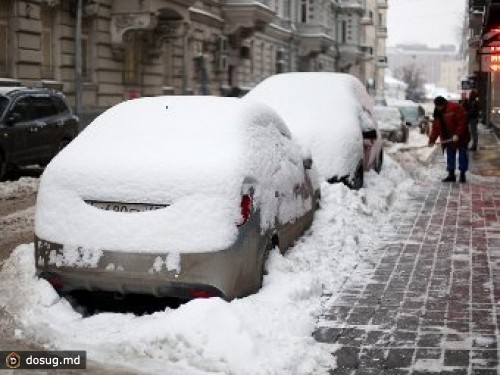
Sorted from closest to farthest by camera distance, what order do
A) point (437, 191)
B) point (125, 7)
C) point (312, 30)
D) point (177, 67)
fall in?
point (437, 191) < point (125, 7) < point (177, 67) < point (312, 30)

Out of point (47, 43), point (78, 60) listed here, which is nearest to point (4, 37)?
point (47, 43)

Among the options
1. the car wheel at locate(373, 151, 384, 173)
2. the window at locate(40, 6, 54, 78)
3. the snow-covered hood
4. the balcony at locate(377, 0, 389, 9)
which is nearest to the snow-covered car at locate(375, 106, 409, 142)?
the window at locate(40, 6, 54, 78)

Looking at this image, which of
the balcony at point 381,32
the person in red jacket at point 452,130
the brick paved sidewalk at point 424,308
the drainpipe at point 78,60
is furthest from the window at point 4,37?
the balcony at point 381,32

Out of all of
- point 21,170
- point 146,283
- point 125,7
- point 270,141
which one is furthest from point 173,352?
point 125,7

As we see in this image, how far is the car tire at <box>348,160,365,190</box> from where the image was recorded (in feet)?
32.4

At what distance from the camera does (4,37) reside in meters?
19.0

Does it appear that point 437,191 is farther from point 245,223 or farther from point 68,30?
point 68,30

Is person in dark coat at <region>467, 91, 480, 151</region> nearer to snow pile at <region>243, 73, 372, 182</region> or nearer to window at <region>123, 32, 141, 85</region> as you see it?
snow pile at <region>243, 73, 372, 182</region>

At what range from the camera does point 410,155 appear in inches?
787

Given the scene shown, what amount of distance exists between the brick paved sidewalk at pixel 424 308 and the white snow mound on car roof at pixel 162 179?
994 mm

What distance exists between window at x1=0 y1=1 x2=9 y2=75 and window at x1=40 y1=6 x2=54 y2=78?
1.47 metres

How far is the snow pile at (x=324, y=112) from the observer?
9.61 metres

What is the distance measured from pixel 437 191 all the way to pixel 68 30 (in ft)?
42.6

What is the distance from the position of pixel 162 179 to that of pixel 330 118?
5297 mm
